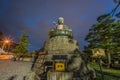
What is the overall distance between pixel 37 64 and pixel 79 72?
5531 mm

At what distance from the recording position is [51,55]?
17484mm

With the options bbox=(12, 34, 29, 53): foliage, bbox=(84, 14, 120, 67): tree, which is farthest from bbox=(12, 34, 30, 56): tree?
bbox=(84, 14, 120, 67): tree

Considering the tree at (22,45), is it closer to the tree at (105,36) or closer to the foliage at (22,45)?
the foliage at (22,45)

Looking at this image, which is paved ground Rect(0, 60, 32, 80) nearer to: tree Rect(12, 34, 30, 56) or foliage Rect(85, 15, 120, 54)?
foliage Rect(85, 15, 120, 54)

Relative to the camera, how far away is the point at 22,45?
1572 inches

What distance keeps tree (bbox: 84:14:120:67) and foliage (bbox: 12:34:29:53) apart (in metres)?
19.2

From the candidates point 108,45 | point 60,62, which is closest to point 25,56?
point 60,62

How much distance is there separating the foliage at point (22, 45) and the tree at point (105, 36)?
755 inches

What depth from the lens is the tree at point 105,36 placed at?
23.8 meters

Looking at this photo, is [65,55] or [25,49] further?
[25,49]

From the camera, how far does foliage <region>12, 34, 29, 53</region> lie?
1535 inches

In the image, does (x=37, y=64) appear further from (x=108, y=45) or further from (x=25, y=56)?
(x=108, y=45)

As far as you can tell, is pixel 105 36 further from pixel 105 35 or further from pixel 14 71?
pixel 14 71

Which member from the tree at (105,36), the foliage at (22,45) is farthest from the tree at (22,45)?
the tree at (105,36)
